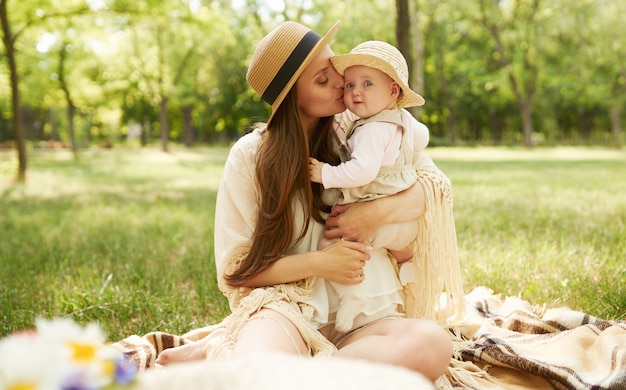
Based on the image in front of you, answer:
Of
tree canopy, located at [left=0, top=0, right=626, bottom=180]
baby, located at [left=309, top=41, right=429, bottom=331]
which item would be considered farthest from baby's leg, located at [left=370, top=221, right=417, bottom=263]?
tree canopy, located at [left=0, top=0, right=626, bottom=180]

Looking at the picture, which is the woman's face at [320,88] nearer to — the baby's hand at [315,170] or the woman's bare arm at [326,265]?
the baby's hand at [315,170]

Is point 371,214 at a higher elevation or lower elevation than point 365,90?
lower

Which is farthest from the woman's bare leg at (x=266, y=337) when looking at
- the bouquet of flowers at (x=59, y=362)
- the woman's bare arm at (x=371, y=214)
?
the bouquet of flowers at (x=59, y=362)

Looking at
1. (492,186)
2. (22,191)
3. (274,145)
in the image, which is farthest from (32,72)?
(274,145)

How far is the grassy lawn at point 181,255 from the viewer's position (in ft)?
10.5

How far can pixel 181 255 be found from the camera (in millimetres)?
4520

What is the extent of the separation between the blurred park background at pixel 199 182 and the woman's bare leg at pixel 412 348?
1373mm

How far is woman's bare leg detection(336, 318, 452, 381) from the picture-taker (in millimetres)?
1941

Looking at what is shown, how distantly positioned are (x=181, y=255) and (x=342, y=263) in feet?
8.59

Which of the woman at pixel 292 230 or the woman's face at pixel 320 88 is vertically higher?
the woman's face at pixel 320 88

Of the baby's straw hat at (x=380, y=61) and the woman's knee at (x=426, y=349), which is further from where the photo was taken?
the baby's straw hat at (x=380, y=61)

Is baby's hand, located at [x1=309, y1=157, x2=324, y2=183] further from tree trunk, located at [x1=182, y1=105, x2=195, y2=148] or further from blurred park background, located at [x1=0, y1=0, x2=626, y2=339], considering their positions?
tree trunk, located at [x1=182, y1=105, x2=195, y2=148]

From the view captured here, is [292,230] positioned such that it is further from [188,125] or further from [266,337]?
[188,125]

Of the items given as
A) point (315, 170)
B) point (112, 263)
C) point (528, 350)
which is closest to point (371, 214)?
point (315, 170)
